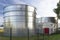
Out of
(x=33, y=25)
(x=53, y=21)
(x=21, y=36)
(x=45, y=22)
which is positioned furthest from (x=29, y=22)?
(x=53, y=21)

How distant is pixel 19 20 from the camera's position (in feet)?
78.1

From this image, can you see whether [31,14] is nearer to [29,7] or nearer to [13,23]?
[29,7]

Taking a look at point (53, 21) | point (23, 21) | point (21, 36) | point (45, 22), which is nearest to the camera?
point (21, 36)

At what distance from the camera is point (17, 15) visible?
78.5 ft

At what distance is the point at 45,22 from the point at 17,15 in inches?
523

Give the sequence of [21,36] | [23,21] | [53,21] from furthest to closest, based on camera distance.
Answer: [53,21]
[23,21]
[21,36]

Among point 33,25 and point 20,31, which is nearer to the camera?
point 20,31

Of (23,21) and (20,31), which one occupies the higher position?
(23,21)

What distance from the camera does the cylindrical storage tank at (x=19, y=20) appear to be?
2341 cm

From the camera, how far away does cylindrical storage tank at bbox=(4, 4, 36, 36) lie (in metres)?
23.4

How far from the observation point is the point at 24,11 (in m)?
24.3

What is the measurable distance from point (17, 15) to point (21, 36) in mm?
3370

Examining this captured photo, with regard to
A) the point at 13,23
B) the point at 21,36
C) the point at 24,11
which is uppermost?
the point at 24,11

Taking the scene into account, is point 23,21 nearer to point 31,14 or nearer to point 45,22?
point 31,14
